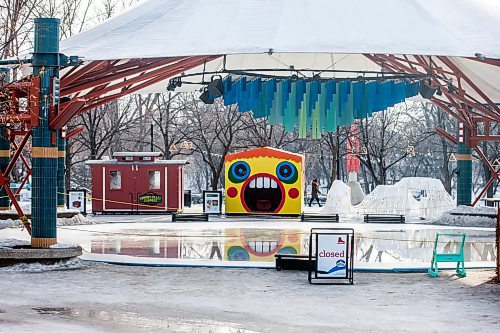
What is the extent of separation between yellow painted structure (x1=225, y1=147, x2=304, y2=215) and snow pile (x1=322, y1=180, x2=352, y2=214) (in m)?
2.75

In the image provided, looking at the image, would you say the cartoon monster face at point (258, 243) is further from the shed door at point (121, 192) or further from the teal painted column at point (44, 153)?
the shed door at point (121, 192)

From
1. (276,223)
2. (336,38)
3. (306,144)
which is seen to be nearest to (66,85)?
(336,38)

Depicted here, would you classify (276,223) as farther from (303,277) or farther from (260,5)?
(303,277)

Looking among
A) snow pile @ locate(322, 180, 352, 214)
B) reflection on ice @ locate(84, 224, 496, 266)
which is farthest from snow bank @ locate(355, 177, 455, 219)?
reflection on ice @ locate(84, 224, 496, 266)

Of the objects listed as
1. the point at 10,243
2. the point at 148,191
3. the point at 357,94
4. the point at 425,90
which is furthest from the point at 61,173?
the point at 425,90

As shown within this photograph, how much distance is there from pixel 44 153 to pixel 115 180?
22.4m

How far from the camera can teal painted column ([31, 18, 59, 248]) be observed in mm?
19922

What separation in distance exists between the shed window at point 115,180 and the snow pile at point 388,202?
10.9 metres

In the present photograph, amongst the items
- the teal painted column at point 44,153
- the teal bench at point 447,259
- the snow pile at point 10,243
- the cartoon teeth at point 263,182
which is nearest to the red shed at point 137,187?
the cartoon teeth at point 263,182

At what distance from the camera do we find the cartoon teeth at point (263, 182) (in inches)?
1523

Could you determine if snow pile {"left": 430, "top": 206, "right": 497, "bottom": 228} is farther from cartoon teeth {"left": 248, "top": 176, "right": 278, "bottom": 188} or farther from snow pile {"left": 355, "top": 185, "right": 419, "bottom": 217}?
cartoon teeth {"left": 248, "top": 176, "right": 278, "bottom": 188}

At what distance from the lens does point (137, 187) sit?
133 feet

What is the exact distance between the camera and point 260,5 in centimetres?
2231

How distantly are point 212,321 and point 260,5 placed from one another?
11192 millimetres
